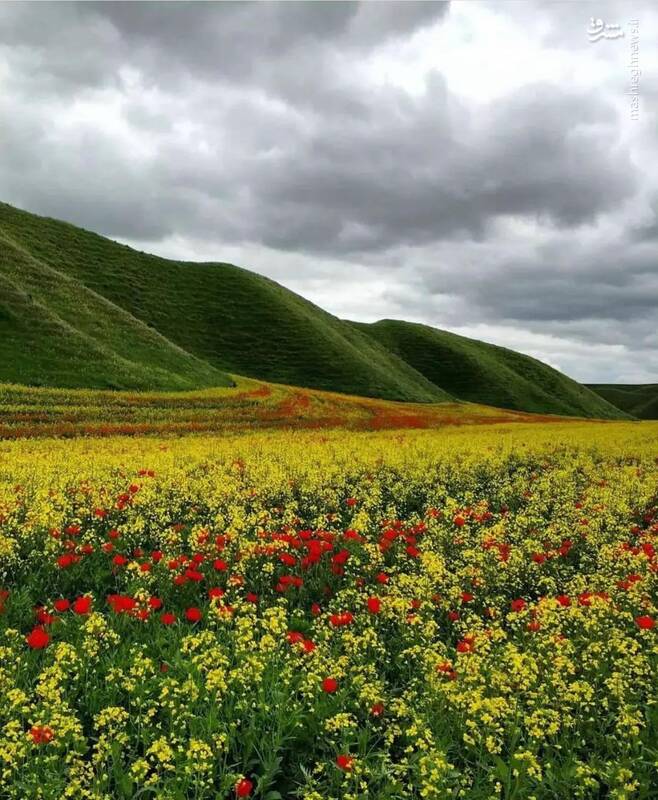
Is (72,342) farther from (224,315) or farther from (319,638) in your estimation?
(224,315)

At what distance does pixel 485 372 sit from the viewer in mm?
149750

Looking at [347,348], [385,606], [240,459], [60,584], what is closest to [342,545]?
[385,606]

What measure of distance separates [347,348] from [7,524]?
107 meters

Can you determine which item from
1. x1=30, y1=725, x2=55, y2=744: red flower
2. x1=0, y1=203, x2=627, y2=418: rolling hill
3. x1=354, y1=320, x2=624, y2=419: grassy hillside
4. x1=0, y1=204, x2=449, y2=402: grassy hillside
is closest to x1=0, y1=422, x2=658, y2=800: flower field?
x1=30, y1=725, x2=55, y2=744: red flower

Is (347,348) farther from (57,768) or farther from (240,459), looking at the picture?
(57,768)

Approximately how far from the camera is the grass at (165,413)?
1262 inches

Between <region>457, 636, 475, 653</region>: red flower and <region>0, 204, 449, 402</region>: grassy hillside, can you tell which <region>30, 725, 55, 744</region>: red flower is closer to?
<region>457, 636, 475, 653</region>: red flower

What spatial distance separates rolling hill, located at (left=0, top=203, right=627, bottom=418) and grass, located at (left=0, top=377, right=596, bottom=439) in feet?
17.9

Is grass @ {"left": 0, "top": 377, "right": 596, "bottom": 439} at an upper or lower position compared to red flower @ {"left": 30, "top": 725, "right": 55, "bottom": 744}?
upper

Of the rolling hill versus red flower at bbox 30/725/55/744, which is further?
the rolling hill

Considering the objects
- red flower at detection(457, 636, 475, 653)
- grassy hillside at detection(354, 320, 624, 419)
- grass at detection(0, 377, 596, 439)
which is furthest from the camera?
grassy hillside at detection(354, 320, 624, 419)

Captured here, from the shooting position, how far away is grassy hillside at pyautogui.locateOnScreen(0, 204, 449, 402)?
104 metres

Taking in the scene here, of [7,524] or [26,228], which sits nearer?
[7,524]

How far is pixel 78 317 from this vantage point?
212 ft
